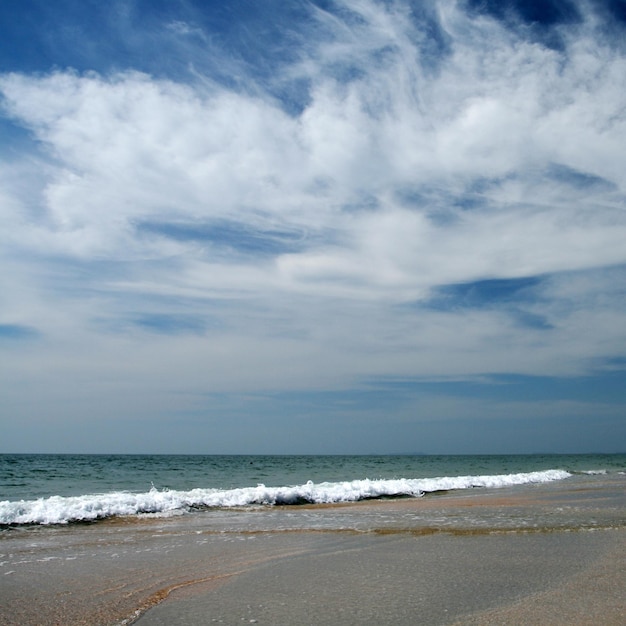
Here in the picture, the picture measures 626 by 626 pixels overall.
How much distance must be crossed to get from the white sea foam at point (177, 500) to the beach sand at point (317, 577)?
211 cm

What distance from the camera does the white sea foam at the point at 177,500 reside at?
51.6 ft

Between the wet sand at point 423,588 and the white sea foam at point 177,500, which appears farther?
the white sea foam at point 177,500

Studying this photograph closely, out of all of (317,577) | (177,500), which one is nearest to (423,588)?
(317,577)

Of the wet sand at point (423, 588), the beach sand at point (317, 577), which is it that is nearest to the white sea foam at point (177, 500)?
the beach sand at point (317, 577)

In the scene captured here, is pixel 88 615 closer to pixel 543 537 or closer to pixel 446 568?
pixel 446 568

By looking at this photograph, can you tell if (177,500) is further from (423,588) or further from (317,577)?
(423,588)

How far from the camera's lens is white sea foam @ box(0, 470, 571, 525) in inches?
620

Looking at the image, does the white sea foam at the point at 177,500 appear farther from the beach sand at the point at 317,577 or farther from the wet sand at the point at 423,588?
the wet sand at the point at 423,588

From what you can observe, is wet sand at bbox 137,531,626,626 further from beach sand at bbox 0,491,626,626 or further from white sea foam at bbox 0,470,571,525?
white sea foam at bbox 0,470,571,525

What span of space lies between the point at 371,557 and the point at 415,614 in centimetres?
369

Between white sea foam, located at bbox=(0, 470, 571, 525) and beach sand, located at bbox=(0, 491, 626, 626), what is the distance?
6.92 feet

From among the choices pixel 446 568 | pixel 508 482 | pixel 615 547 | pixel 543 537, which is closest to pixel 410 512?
pixel 543 537

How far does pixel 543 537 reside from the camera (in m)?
12.0

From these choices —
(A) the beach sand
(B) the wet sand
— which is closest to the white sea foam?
(A) the beach sand
